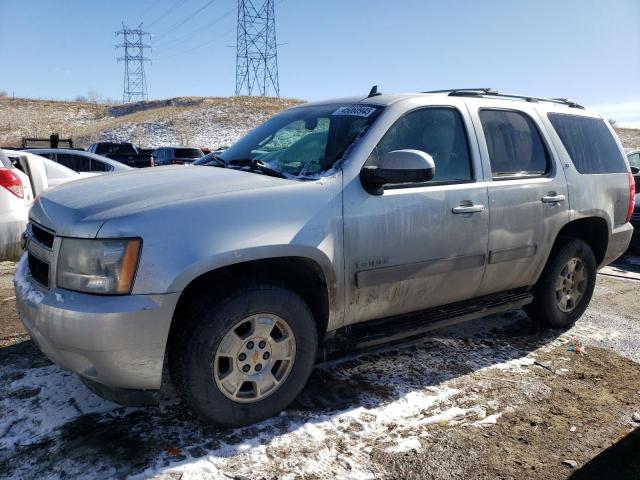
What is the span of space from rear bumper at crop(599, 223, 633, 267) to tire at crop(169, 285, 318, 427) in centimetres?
317

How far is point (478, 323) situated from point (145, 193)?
131 inches

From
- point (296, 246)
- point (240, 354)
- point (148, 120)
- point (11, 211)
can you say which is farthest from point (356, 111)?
point (148, 120)

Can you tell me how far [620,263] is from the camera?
7730 mm

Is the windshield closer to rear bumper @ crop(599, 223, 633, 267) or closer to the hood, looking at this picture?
the hood

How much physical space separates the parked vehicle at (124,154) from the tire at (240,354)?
16849 millimetres

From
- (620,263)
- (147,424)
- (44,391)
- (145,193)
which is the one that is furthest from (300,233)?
(620,263)

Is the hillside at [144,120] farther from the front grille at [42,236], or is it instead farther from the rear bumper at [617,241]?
the front grille at [42,236]

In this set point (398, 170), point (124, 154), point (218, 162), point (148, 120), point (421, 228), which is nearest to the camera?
point (398, 170)

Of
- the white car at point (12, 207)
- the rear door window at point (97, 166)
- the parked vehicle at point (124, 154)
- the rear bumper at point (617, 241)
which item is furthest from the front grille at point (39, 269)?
the parked vehicle at point (124, 154)

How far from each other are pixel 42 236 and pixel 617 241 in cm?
460

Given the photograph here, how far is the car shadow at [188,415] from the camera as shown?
2.54 metres

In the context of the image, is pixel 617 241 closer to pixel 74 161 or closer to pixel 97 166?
pixel 97 166

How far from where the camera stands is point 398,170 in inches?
116

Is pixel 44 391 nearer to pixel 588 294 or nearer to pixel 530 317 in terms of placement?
pixel 530 317
